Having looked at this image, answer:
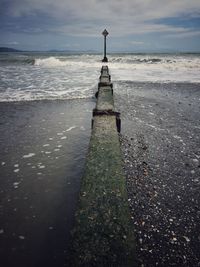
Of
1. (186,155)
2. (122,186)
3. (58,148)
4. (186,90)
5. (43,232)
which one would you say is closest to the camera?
(122,186)

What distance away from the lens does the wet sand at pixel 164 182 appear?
2.23 m

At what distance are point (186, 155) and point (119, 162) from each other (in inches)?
74.8

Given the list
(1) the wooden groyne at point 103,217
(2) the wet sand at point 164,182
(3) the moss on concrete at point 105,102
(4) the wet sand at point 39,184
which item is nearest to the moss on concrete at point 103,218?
(1) the wooden groyne at point 103,217

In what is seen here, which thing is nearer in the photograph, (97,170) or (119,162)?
(97,170)

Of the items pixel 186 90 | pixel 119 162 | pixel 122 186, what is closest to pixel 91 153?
pixel 119 162

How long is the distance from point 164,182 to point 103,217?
1685 millimetres

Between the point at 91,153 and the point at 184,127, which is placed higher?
the point at 91,153

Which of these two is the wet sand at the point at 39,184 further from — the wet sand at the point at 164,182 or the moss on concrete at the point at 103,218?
the wet sand at the point at 164,182

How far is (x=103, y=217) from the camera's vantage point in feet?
6.00

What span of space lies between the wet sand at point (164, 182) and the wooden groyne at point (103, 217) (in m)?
0.55

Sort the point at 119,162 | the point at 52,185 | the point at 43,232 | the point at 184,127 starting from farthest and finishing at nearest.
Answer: the point at 184,127 → the point at 52,185 → the point at 119,162 → the point at 43,232

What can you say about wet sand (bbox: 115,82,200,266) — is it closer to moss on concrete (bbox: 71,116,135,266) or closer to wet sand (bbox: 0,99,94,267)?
moss on concrete (bbox: 71,116,135,266)

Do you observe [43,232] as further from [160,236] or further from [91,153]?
[160,236]

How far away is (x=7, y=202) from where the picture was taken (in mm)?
2869
